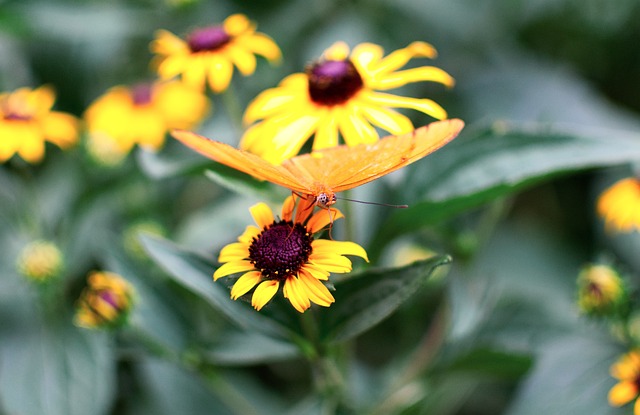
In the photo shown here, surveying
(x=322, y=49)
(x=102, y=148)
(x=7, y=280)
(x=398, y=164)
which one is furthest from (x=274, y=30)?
(x=398, y=164)

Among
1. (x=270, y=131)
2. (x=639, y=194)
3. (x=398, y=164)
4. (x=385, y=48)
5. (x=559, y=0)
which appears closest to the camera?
(x=398, y=164)

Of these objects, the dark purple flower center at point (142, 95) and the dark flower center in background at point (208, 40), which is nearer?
the dark flower center in background at point (208, 40)

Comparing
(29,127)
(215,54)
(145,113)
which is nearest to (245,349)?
(215,54)

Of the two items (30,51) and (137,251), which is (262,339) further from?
(30,51)

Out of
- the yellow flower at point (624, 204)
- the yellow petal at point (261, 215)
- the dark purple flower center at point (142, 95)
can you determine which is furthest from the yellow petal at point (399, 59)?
the dark purple flower center at point (142, 95)

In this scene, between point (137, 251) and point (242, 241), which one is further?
point (137, 251)

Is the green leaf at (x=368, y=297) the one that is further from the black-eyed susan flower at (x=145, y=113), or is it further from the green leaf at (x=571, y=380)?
the black-eyed susan flower at (x=145, y=113)

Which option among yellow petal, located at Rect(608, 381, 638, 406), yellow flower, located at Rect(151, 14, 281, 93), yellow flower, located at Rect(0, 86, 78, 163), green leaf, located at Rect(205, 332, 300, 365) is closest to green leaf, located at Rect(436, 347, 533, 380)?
yellow petal, located at Rect(608, 381, 638, 406)
